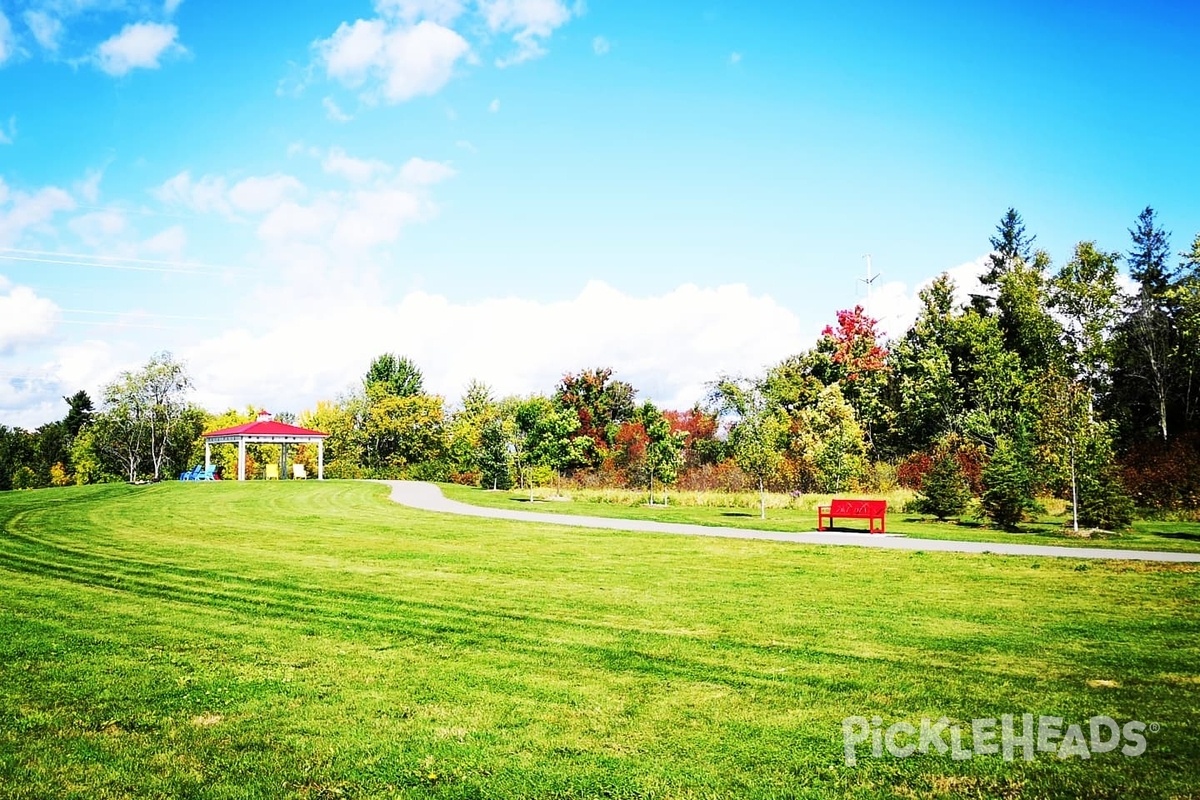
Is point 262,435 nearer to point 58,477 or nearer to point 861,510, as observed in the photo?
point 861,510

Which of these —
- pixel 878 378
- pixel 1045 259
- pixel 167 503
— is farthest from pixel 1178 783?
pixel 1045 259

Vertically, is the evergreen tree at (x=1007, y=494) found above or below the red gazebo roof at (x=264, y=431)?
below

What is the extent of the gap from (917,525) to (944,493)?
2.80 m

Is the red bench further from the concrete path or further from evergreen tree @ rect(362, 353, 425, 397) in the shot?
evergreen tree @ rect(362, 353, 425, 397)

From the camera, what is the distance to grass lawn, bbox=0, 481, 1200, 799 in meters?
4.16

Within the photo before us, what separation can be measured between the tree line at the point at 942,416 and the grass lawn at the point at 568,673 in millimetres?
9462

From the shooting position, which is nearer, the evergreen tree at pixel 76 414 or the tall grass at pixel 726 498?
the tall grass at pixel 726 498

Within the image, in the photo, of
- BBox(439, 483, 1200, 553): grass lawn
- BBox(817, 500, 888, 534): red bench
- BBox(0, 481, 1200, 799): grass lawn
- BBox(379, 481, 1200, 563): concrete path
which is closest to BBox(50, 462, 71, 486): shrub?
BBox(439, 483, 1200, 553): grass lawn

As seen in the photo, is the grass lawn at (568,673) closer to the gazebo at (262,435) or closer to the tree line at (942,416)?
the tree line at (942,416)

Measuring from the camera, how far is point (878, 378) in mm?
39281

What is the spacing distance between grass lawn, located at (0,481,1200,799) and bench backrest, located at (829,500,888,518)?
4.97m

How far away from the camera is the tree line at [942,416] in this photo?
21.9 m

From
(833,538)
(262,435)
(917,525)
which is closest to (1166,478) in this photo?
(917,525)

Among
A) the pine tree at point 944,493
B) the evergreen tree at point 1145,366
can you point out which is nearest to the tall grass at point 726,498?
the pine tree at point 944,493
